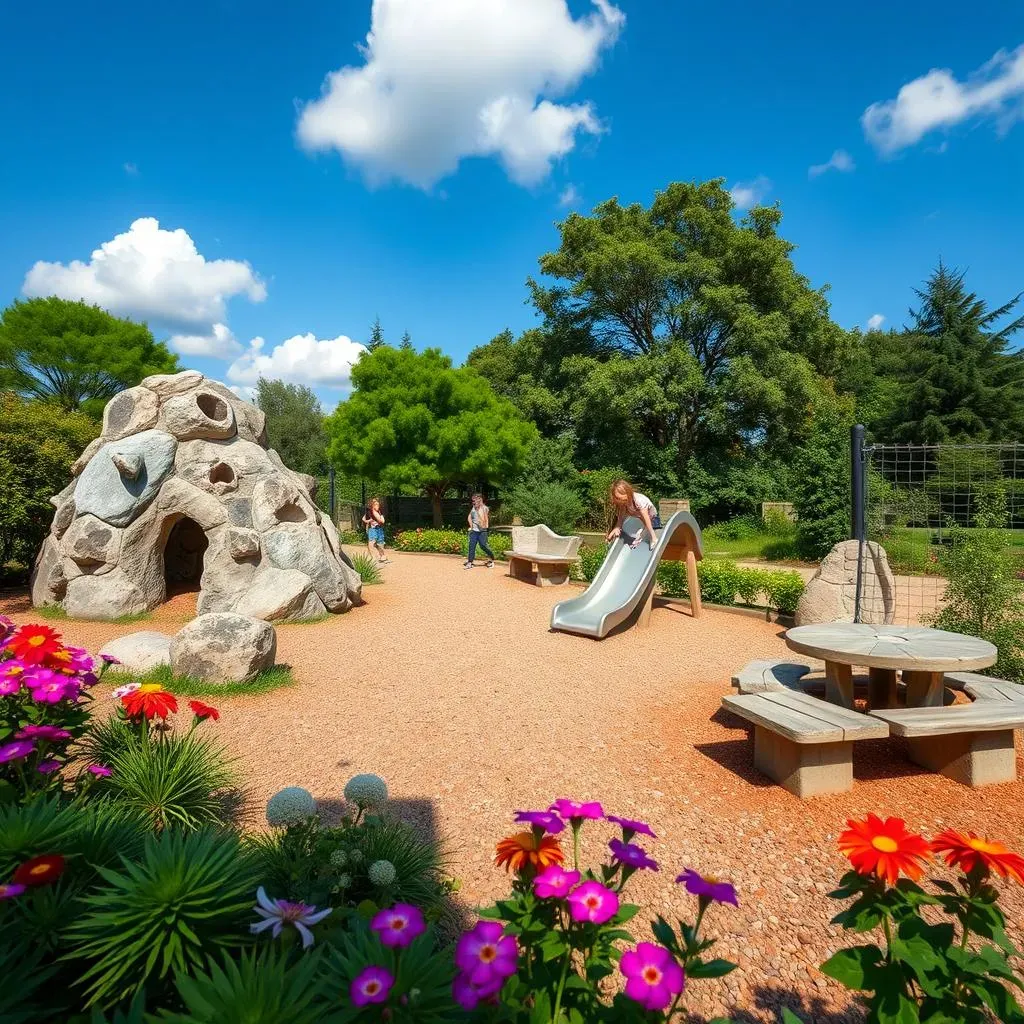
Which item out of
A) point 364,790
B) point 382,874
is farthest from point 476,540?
point 382,874

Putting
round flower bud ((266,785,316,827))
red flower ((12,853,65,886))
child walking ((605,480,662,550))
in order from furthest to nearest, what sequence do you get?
1. child walking ((605,480,662,550))
2. round flower bud ((266,785,316,827))
3. red flower ((12,853,65,886))

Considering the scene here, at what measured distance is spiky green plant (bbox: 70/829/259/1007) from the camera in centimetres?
147

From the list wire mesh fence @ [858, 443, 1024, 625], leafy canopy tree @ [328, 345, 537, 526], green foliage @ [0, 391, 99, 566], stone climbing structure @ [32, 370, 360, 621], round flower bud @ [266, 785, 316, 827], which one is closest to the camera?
round flower bud @ [266, 785, 316, 827]

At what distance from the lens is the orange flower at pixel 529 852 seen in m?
1.37

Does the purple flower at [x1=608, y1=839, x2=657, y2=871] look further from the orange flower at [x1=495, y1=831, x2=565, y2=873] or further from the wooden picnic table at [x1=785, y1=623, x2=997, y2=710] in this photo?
the wooden picnic table at [x1=785, y1=623, x2=997, y2=710]

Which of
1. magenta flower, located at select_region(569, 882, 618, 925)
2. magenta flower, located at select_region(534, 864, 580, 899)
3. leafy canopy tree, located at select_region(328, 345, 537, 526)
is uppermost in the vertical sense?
leafy canopy tree, located at select_region(328, 345, 537, 526)

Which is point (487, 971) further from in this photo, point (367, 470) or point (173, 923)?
point (367, 470)

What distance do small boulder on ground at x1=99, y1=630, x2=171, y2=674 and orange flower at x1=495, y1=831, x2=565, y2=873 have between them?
213 inches

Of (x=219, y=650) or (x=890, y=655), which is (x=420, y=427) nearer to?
(x=219, y=650)

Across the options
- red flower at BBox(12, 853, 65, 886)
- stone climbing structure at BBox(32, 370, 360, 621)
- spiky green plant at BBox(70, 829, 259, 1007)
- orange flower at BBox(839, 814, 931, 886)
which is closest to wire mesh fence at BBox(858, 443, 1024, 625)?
orange flower at BBox(839, 814, 931, 886)

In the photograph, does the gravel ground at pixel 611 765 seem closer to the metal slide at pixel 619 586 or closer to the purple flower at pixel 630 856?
the metal slide at pixel 619 586

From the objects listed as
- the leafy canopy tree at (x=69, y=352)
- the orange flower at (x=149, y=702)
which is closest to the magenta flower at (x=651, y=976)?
the orange flower at (x=149, y=702)

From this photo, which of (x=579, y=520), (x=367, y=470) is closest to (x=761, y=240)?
(x=579, y=520)

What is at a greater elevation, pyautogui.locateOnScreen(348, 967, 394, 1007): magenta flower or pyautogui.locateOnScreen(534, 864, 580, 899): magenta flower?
pyautogui.locateOnScreen(534, 864, 580, 899): magenta flower
